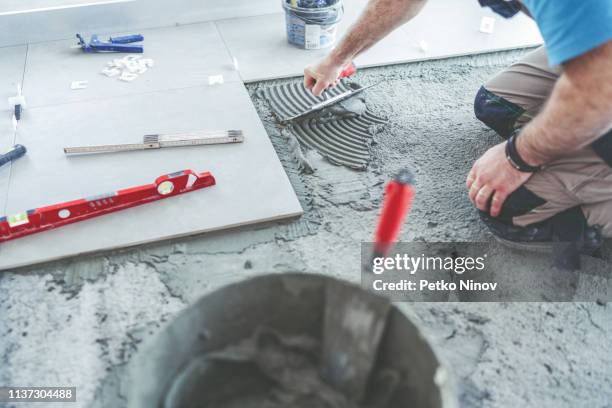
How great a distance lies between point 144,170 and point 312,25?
1.04m

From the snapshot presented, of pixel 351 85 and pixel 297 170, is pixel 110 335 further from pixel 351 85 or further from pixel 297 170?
pixel 351 85

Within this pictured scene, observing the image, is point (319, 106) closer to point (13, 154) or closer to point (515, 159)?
point (515, 159)

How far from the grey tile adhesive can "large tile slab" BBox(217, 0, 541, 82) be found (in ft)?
0.71

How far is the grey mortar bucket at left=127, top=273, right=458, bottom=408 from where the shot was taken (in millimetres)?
916

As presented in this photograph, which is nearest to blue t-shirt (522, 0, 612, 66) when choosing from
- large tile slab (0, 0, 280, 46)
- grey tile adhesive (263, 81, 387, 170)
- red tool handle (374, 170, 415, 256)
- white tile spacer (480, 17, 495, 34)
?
red tool handle (374, 170, 415, 256)

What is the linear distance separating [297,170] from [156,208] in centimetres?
49

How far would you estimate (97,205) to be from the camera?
5.56 feet

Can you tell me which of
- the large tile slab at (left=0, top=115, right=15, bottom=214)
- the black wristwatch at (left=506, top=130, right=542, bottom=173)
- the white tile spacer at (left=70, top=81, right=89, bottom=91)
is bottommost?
the large tile slab at (left=0, top=115, right=15, bottom=214)

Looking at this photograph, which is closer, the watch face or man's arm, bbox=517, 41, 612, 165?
man's arm, bbox=517, 41, 612, 165

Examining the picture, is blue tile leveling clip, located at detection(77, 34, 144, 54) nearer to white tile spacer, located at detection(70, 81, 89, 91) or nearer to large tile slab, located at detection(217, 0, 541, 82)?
white tile spacer, located at detection(70, 81, 89, 91)

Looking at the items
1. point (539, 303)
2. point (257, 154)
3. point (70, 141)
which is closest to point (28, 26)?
point (70, 141)

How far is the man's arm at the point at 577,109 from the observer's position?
120 centimetres

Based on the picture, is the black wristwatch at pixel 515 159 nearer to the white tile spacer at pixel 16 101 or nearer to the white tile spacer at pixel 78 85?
the white tile spacer at pixel 78 85

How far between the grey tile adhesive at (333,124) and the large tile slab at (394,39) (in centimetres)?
22
